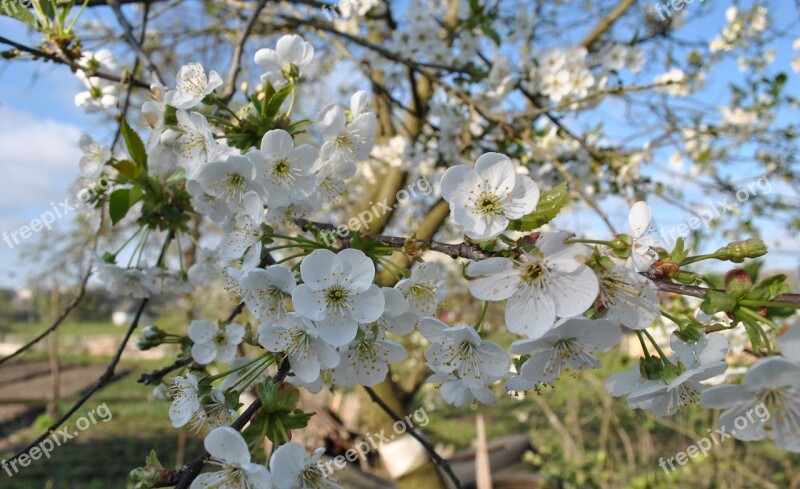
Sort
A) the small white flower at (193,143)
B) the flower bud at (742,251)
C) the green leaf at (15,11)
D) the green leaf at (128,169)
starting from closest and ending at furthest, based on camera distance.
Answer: the flower bud at (742,251), the small white flower at (193,143), the green leaf at (128,169), the green leaf at (15,11)

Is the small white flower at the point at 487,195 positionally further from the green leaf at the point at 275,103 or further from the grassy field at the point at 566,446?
the grassy field at the point at 566,446

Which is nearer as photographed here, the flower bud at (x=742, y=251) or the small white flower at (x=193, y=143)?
the flower bud at (x=742, y=251)

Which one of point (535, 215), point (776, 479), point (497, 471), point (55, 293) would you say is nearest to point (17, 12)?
point (535, 215)

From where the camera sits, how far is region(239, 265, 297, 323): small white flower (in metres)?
0.73

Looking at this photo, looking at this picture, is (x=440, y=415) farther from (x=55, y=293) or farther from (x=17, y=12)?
(x=17, y=12)

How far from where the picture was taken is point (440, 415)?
743 cm

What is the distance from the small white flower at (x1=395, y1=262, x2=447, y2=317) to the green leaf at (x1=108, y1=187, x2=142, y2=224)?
55 cm

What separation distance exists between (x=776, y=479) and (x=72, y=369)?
1236cm

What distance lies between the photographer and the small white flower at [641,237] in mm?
636

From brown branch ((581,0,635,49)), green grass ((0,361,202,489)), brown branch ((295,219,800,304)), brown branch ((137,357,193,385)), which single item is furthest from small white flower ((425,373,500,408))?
green grass ((0,361,202,489))

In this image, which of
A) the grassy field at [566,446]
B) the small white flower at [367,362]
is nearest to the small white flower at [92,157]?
the small white flower at [367,362]

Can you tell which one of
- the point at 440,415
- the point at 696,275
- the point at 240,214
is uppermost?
the point at 240,214

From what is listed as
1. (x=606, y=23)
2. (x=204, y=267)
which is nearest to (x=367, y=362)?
(x=204, y=267)

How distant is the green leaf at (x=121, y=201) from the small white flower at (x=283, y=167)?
273 mm
